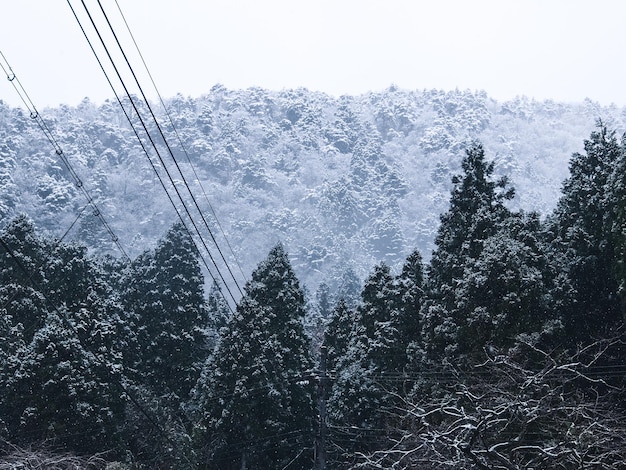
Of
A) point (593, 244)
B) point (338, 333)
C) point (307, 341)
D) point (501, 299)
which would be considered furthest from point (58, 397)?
point (593, 244)

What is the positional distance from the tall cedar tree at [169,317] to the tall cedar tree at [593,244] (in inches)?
771

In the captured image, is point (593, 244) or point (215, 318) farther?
point (215, 318)

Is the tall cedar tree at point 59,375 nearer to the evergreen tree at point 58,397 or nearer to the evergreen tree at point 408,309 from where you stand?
the evergreen tree at point 58,397

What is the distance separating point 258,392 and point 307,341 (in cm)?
520

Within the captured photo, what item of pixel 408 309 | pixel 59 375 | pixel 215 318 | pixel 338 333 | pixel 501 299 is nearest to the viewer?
pixel 501 299

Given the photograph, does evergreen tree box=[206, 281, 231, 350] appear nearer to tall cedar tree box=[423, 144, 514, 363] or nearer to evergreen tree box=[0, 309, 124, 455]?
evergreen tree box=[0, 309, 124, 455]

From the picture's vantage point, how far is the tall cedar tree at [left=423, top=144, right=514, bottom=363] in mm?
27781

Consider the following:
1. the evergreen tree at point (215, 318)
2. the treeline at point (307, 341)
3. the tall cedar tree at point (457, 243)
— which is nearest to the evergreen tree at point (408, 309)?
the treeline at point (307, 341)

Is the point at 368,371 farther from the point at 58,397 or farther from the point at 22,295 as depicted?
the point at 22,295

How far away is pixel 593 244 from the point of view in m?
31.5

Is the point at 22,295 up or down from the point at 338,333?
up

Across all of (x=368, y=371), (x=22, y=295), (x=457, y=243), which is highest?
(x=22, y=295)

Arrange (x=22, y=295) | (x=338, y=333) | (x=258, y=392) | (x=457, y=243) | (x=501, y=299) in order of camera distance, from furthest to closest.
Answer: (x=338, y=333), (x=22, y=295), (x=258, y=392), (x=457, y=243), (x=501, y=299)

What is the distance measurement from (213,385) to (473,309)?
12698mm
